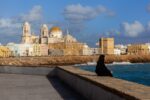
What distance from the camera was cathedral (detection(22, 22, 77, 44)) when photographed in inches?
5861

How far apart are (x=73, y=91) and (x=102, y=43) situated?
144123 millimetres

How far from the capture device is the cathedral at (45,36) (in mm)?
148875

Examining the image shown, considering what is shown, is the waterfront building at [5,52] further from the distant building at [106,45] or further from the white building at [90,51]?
the distant building at [106,45]

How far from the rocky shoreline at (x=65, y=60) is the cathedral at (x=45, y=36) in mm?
12133

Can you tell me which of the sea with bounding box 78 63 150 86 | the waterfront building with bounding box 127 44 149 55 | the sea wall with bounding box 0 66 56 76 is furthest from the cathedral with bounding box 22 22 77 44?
the sea wall with bounding box 0 66 56 76

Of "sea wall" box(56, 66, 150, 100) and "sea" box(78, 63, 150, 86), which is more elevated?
"sea wall" box(56, 66, 150, 100)

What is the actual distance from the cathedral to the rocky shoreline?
12133mm

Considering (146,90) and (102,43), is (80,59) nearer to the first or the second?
(102,43)

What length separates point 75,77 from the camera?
11.0m

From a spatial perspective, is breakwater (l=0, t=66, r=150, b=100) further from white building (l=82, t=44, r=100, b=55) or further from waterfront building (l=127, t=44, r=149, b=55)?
waterfront building (l=127, t=44, r=149, b=55)

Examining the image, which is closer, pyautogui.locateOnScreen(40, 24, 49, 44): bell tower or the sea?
the sea

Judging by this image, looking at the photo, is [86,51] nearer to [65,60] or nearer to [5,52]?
[65,60]

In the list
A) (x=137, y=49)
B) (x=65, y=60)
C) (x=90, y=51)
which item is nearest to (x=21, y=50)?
(x=65, y=60)

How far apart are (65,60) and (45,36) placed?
85.0ft
